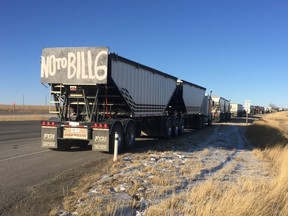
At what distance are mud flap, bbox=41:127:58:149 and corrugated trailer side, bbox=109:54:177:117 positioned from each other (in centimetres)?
282

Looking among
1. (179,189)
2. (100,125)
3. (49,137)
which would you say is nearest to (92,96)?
(100,125)

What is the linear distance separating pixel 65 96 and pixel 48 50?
1802 millimetres

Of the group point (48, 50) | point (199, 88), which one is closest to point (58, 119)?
point (48, 50)

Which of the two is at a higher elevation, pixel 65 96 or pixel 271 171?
pixel 65 96

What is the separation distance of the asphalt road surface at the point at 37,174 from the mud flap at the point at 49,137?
253 millimetres

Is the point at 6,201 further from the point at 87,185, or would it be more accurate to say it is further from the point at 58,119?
the point at 58,119

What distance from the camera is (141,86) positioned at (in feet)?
53.6

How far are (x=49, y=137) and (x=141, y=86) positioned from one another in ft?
15.1

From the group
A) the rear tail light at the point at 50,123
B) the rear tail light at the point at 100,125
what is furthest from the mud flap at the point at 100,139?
the rear tail light at the point at 50,123

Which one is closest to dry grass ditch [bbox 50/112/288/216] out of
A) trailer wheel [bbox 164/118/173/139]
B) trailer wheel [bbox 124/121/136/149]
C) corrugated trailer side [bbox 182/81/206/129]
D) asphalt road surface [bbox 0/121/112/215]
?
asphalt road surface [bbox 0/121/112/215]

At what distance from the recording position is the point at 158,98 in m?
19.1

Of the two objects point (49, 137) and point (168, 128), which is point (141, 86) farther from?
point (168, 128)

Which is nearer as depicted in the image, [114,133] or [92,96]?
[114,133]

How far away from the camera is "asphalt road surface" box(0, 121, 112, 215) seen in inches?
263
